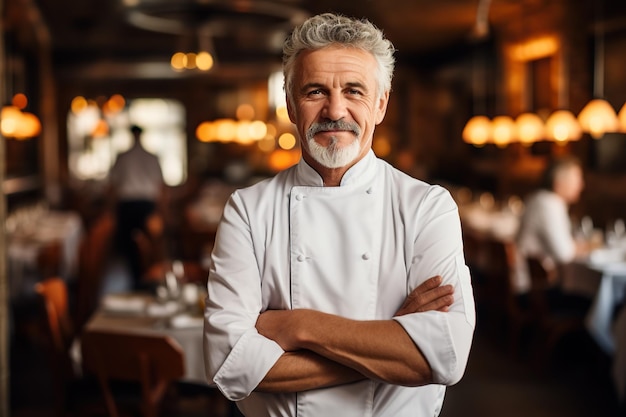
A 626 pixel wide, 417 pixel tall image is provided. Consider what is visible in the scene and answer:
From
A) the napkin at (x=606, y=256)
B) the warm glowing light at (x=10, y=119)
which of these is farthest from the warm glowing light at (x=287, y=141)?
the napkin at (x=606, y=256)

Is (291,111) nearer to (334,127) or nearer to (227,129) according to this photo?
(334,127)

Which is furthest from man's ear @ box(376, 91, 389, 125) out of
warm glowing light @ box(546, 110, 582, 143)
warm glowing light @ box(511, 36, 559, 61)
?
warm glowing light @ box(511, 36, 559, 61)

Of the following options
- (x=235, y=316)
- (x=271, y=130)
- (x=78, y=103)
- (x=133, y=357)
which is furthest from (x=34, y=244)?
(x=78, y=103)

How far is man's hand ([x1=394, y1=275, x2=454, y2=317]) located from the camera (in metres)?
1.72

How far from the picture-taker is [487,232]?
27.1ft

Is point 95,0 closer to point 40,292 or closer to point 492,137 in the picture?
point 492,137

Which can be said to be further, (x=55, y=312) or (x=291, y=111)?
(x=55, y=312)

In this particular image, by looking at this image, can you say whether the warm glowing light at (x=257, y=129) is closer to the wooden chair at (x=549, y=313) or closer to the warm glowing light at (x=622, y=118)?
the wooden chair at (x=549, y=313)

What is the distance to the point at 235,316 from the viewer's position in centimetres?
176

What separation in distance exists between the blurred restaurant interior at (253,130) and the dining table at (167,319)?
0.11 metres

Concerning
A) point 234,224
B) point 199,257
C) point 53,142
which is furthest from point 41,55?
point 234,224

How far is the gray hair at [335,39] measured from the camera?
1776 mm

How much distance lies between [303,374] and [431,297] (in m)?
0.32

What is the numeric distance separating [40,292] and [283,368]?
258 cm
